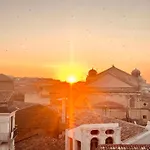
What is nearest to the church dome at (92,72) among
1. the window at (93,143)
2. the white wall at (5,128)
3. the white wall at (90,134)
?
the white wall at (90,134)

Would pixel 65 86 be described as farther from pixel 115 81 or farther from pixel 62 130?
pixel 62 130

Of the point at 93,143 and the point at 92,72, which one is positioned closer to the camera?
the point at 93,143

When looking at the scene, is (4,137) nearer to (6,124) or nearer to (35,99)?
(6,124)

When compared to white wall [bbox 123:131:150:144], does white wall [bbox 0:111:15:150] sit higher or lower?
higher

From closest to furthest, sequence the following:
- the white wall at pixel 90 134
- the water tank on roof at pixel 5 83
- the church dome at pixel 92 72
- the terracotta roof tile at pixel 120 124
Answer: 1. the white wall at pixel 90 134
2. the terracotta roof tile at pixel 120 124
3. the water tank on roof at pixel 5 83
4. the church dome at pixel 92 72

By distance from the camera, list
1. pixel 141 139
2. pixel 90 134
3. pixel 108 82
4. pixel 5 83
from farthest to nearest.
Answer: pixel 108 82
pixel 5 83
pixel 141 139
pixel 90 134

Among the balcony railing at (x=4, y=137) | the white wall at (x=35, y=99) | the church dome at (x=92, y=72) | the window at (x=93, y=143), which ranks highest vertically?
the church dome at (x=92, y=72)

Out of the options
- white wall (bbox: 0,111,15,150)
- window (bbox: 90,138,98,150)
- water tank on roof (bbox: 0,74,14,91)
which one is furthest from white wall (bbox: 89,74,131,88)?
white wall (bbox: 0,111,15,150)

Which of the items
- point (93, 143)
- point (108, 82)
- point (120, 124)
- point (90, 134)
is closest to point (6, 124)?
point (90, 134)

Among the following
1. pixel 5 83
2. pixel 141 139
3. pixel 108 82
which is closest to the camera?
pixel 141 139

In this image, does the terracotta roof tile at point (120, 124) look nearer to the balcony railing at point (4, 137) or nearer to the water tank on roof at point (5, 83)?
the balcony railing at point (4, 137)

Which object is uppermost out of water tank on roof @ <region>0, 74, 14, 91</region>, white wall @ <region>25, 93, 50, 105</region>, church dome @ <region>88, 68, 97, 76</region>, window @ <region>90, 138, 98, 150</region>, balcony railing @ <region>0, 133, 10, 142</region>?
church dome @ <region>88, 68, 97, 76</region>

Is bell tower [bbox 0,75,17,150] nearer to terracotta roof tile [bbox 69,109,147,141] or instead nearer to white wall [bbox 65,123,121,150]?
white wall [bbox 65,123,121,150]

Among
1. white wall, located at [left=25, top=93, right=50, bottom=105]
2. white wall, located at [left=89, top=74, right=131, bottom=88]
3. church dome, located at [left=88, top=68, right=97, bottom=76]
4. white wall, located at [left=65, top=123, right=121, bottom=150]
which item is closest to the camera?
white wall, located at [left=65, top=123, right=121, bottom=150]
